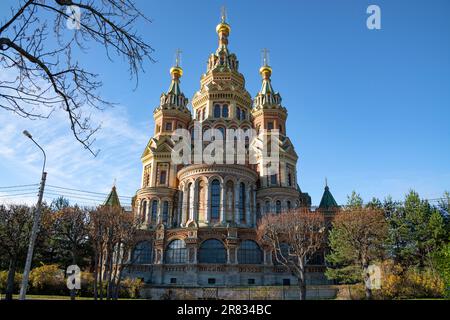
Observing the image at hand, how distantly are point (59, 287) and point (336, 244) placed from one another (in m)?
26.7

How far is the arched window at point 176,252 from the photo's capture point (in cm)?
3906

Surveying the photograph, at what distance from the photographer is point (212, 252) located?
38500mm

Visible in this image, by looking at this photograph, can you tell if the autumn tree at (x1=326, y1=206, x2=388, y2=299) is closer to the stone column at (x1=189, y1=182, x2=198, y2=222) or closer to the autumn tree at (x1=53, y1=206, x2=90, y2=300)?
the stone column at (x1=189, y1=182, x2=198, y2=222)

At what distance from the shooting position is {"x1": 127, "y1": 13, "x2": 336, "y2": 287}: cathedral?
125 feet

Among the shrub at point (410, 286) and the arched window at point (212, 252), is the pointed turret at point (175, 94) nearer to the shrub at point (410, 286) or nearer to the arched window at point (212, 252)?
the arched window at point (212, 252)

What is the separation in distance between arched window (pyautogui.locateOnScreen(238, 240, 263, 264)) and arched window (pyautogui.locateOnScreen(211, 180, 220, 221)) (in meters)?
4.47

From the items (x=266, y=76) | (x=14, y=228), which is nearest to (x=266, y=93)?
(x=266, y=76)

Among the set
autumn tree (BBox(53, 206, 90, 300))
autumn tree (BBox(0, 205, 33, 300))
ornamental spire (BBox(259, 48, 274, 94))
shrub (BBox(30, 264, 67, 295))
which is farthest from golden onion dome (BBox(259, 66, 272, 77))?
shrub (BBox(30, 264, 67, 295))

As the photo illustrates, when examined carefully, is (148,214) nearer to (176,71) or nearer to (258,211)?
(258,211)

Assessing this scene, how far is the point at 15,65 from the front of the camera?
5949 millimetres

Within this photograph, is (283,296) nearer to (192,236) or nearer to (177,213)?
(192,236)

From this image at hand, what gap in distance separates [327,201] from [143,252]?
25135 mm

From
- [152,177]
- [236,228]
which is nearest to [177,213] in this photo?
[152,177]

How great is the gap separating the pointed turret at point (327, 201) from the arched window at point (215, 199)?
50.4ft
